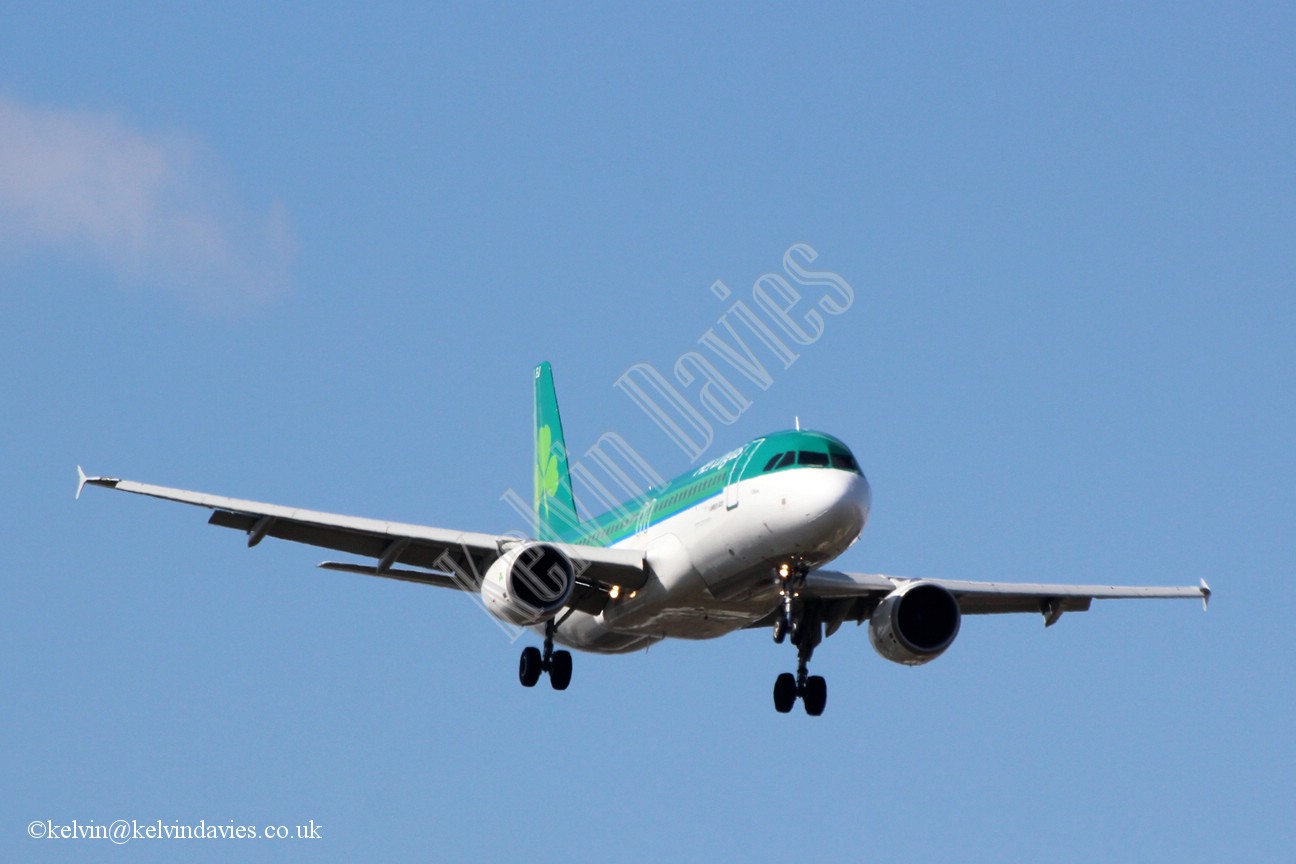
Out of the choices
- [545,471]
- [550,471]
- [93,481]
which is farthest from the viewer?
[545,471]

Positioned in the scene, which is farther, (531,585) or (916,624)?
(916,624)

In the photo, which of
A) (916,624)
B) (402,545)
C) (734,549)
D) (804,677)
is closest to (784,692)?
(804,677)

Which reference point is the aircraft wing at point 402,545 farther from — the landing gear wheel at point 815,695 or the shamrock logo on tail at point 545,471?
the shamrock logo on tail at point 545,471

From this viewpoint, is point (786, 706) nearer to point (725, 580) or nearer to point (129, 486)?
point (725, 580)

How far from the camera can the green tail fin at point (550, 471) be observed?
48312 mm

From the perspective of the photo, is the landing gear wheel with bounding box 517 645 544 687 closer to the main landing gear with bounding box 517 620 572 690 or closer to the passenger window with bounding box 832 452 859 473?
the main landing gear with bounding box 517 620 572 690

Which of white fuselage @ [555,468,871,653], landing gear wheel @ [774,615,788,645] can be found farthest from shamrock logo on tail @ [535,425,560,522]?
landing gear wheel @ [774,615,788,645]

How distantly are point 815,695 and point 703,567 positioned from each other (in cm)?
497

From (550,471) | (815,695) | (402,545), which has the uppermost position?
(550,471)

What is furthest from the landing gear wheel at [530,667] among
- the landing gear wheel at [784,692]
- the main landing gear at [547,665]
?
the landing gear wheel at [784,692]

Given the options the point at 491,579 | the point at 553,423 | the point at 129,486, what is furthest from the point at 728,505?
the point at 553,423

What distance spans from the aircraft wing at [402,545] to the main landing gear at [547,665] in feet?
6.09

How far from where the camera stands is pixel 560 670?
39344 millimetres

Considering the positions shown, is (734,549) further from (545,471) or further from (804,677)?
(545,471)
